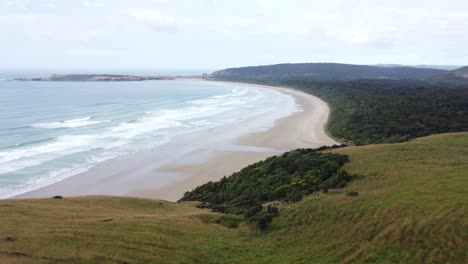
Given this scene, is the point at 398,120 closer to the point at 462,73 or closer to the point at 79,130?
the point at 79,130

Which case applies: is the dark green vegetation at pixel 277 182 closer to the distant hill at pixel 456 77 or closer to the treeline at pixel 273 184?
the treeline at pixel 273 184

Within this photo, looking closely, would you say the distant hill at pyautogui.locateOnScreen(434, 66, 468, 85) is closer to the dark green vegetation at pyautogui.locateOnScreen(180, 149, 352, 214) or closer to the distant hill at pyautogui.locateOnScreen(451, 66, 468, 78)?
the distant hill at pyautogui.locateOnScreen(451, 66, 468, 78)

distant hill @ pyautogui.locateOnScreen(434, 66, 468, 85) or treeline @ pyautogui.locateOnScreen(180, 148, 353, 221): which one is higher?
distant hill @ pyautogui.locateOnScreen(434, 66, 468, 85)

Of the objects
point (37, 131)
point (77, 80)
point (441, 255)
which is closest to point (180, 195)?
point (441, 255)

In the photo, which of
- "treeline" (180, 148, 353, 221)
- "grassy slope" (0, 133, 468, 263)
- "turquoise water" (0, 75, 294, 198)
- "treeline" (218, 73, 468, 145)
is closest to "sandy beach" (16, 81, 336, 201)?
"turquoise water" (0, 75, 294, 198)

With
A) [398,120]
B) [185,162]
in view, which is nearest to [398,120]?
[398,120]

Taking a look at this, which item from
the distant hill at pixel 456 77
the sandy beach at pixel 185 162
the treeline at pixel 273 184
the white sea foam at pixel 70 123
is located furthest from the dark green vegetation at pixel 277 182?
the distant hill at pixel 456 77
